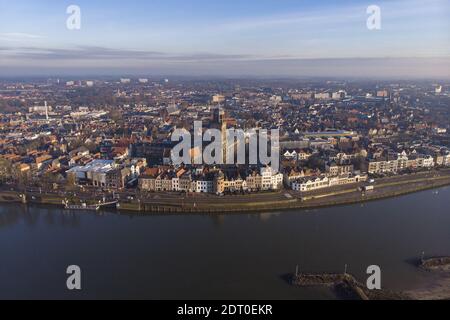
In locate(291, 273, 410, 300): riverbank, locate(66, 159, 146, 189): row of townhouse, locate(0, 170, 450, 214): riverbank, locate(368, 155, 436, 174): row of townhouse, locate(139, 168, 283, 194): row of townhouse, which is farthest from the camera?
locate(368, 155, 436, 174): row of townhouse

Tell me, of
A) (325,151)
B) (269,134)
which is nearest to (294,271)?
(325,151)

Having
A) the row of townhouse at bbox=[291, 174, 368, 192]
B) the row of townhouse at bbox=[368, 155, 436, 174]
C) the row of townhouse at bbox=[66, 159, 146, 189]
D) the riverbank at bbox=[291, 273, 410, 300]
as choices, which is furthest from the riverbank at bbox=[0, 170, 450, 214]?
the riverbank at bbox=[291, 273, 410, 300]

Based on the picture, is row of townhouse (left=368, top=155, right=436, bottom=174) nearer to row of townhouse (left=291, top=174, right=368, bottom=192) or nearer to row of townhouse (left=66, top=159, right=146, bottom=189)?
row of townhouse (left=291, top=174, right=368, bottom=192)

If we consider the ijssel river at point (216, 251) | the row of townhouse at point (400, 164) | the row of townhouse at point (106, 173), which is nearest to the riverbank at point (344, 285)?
the ijssel river at point (216, 251)

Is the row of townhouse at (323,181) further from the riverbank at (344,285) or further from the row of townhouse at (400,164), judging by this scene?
the riverbank at (344,285)

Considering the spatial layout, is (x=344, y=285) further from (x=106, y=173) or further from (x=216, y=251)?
(x=106, y=173)

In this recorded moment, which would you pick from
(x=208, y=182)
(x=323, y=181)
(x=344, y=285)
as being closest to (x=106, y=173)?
(x=208, y=182)
